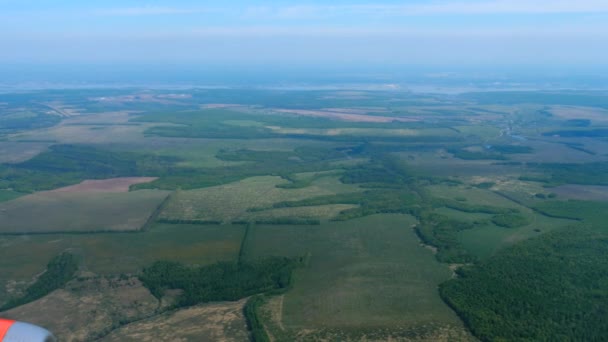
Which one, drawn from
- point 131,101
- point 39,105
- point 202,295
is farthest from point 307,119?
point 202,295

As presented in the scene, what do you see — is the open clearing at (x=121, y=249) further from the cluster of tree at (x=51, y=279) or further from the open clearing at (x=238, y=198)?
the open clearing at (x=238, y=198)

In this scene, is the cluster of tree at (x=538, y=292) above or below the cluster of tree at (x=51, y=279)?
above

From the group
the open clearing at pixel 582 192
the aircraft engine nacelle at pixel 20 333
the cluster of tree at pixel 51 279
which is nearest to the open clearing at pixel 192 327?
the cluster of tree at pixel 51 279

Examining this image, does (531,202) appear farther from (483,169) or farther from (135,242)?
(135,242)

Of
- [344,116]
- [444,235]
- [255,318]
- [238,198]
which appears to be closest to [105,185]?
[238,198]

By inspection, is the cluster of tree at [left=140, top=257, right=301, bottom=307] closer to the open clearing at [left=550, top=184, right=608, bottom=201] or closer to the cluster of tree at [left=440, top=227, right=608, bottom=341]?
the cluster of tree at [left=440, top=227, right=608, bottom=341]

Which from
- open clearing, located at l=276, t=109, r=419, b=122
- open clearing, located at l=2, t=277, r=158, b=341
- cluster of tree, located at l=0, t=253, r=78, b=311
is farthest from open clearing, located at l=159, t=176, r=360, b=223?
open clearing, located at l=276, t=109, r=419, b=122
